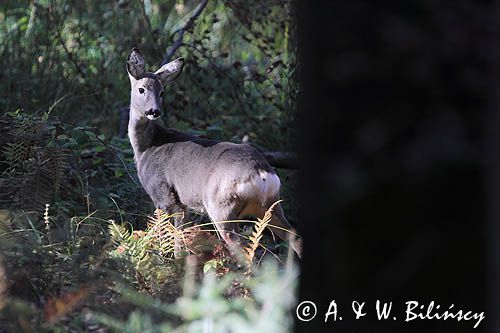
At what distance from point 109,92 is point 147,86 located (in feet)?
7.10

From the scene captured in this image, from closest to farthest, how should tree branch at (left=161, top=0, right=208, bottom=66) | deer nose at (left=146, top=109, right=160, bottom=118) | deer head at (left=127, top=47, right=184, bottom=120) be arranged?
deer nose at (left=146, top=109, right=160, bottom=118), deer head at (left=127, top=47, right=184, bottom=120), tree branch at (left=161, top=0, right=208, bottom=66)

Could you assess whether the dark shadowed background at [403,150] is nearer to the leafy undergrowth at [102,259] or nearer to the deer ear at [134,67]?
the leafy undergrowth at [102,259]

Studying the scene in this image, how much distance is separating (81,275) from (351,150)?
105 inches

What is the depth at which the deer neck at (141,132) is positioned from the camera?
7254 mm

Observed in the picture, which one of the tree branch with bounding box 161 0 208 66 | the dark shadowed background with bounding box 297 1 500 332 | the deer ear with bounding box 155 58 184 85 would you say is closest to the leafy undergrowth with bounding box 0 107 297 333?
the deer ear with bounding box 155 58 184 85

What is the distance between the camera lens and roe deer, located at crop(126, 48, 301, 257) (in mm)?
6117

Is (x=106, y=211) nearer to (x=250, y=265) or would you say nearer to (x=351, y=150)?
(x=250, y=265)

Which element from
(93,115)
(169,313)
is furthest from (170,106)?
(169,313)

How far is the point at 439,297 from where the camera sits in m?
2.19

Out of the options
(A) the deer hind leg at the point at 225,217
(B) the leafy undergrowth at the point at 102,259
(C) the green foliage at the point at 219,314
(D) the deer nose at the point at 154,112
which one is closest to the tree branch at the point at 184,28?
(B) the leafy undergrowth at the point at 102,259

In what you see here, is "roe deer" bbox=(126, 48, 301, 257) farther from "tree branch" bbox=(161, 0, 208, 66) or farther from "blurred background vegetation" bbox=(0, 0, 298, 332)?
"tree branch" bbox=(161, 0, 208, 66)

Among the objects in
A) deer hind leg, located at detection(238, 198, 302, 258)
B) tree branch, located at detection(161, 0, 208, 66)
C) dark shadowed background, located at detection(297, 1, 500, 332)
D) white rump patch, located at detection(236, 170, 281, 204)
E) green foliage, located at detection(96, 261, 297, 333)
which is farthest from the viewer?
tree branch, located at detection(161, 0, 208, 66)

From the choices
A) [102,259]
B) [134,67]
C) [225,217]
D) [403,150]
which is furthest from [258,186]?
[403,150]

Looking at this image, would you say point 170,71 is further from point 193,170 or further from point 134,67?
point 193,170
